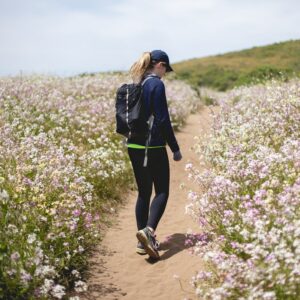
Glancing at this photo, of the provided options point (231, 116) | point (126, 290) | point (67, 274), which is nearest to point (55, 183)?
point (67, 274)

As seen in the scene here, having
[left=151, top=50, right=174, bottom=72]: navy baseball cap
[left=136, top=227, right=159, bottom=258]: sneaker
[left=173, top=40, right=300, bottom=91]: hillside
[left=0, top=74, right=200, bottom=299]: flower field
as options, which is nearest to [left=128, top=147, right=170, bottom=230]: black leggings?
[left=136, top=227, right=159, bottom=258]: sneaker

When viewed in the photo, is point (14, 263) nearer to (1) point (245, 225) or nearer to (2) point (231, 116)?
(1) point (245, 225)

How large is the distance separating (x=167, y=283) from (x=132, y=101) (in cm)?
226

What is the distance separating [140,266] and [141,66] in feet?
8.54

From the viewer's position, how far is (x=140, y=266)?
605cm

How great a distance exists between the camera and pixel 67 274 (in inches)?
221

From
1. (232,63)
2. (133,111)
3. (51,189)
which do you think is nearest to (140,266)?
(51,189)

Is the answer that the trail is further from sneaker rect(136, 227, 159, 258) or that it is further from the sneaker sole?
sneaker rect(136, 227, 159, 258)

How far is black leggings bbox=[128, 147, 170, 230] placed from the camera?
5.81 m

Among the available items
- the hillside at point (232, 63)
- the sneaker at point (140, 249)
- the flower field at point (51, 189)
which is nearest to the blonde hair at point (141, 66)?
the flower field at point (51, 189)

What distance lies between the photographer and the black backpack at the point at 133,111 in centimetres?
571

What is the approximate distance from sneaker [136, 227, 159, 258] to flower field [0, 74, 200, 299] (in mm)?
744

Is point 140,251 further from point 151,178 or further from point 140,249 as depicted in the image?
point 151,178

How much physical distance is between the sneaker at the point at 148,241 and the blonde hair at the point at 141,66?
1.92 m
